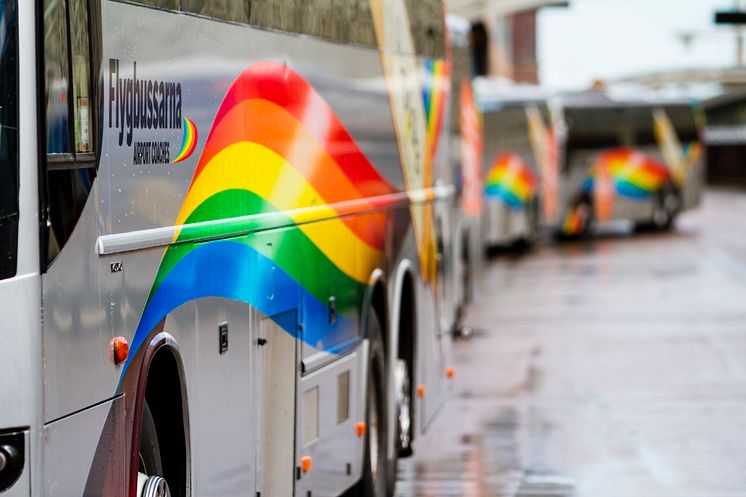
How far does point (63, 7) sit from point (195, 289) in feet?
4.76

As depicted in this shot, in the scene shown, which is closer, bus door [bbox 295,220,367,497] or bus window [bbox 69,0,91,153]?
bus window [bbox 69,0,91,153]

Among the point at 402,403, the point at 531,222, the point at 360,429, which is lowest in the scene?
the point at 531,222

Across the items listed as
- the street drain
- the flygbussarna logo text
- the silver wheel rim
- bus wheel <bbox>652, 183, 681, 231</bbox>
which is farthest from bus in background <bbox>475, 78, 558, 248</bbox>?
the flygbussarna logo text

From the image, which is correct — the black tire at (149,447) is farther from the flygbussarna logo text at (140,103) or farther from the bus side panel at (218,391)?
the flygbussarna logo text at (140,103)

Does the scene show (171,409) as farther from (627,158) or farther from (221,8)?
(627,158)

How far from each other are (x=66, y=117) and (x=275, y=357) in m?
2.47

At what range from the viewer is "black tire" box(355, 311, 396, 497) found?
9.22 meters

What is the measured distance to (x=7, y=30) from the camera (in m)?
4.53

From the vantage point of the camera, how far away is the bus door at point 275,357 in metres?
6.85

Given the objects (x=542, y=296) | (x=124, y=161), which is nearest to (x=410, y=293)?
(x=124, y=161)

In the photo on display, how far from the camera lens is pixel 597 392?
49.1ft

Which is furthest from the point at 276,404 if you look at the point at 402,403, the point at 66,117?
the point at 402,403

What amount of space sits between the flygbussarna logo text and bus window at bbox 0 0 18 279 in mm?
644

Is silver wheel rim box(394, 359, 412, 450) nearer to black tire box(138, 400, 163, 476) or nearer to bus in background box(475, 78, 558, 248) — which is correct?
black tire box(138, 400, 163, 476)
